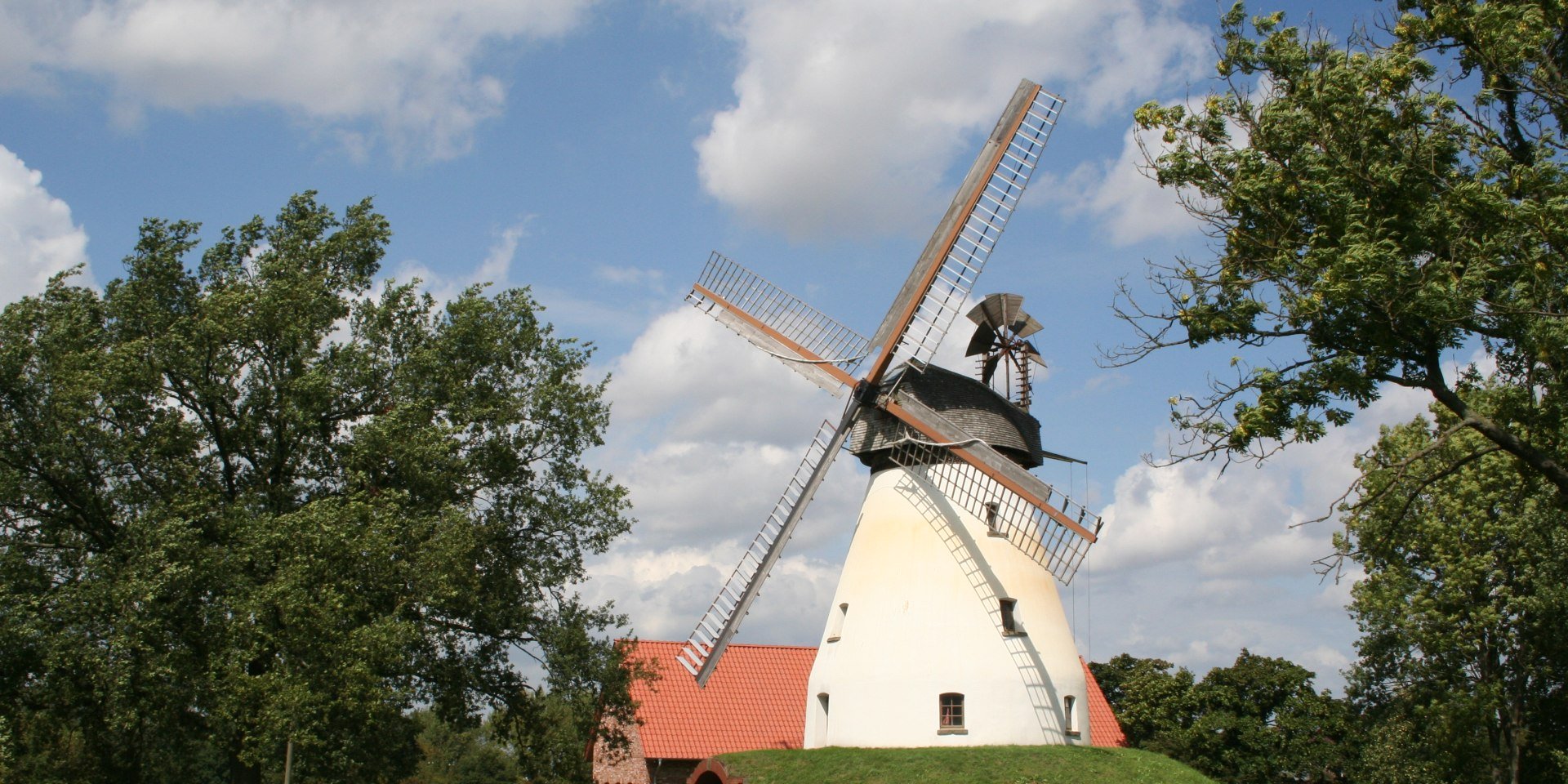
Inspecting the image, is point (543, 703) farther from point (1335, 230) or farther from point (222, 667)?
point (1335, 230)

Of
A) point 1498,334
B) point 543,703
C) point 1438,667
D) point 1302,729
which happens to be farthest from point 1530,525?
point 543,703

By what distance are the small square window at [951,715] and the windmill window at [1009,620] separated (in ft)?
4.92

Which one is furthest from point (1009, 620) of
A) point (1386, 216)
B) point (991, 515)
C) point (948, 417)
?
point (1386, 216)

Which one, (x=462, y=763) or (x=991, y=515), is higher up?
(x=991, y=515)

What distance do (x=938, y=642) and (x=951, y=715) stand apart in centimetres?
131

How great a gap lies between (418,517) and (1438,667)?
2638 centimetres

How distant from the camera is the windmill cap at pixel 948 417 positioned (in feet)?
73.9

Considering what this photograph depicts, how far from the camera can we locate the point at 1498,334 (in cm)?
1218

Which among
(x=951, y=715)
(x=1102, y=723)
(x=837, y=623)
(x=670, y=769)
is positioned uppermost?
(x=1102, y=723)

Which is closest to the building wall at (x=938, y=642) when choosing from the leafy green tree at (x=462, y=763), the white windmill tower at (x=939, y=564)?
the white windmill tower at (x=939, y=564)

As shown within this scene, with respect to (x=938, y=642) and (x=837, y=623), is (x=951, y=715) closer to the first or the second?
(x=938, y=642)

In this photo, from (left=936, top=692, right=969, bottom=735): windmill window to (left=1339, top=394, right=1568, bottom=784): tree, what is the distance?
11370mm

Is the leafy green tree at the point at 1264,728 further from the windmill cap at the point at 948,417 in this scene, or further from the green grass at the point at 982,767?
the windmill cap at the point at 948,417

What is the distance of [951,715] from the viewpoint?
2097cm
